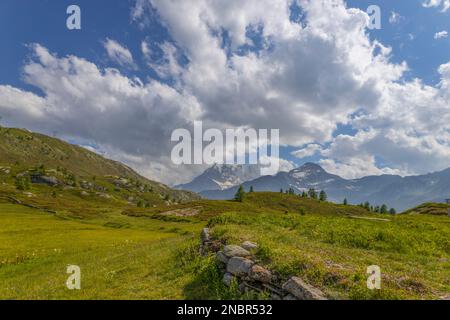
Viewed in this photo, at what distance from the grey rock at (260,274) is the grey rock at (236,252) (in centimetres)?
166

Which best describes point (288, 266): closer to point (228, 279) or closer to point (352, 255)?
point (228, 279)

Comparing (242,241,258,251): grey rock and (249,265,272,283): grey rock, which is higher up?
(242,241,258,251): grey rock

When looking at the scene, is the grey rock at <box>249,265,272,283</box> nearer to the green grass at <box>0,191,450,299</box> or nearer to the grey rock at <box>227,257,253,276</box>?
the grey rock at <box>227,257,253,276</box>

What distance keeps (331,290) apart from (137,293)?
10.7 metres

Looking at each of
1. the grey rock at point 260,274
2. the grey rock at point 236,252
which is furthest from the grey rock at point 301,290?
the grey rock at point 236,252

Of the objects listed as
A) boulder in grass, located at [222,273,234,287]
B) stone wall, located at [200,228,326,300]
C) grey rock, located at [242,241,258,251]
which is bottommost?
boulder in grass, located at [222,273,234,287]

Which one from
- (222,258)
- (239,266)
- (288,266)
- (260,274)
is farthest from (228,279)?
(288,266)

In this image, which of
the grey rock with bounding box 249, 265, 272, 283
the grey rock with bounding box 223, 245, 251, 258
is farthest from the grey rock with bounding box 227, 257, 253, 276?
the grey rock with bounding box 223, 245, 251, 258

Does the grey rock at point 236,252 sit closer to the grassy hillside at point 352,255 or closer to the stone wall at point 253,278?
the stone wall at point 253,278

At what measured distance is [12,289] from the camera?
21.4m

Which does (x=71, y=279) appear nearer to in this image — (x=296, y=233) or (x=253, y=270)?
(x=253, y=270)

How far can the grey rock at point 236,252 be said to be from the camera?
55.7ft

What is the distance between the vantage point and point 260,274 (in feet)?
48.6

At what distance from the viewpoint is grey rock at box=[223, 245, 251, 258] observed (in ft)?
55.7
